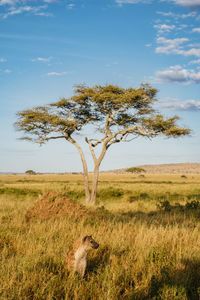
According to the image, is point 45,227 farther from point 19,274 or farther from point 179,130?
point 179,130

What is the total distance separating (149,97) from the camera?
933 inches

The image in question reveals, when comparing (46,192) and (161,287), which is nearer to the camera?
(161,287)

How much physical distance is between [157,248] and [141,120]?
18.7 meters

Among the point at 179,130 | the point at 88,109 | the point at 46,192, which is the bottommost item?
the point at 46,192

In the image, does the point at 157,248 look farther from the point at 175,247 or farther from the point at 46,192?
the point at 46,192

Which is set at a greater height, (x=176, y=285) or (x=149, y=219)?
(x=176, y=285)

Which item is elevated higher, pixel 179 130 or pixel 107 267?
pixel 179 130

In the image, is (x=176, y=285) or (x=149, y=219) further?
(x=149, y=219)

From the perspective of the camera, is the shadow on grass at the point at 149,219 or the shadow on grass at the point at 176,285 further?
the shadow on grass at the point at 149,219

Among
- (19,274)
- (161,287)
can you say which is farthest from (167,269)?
(19,274)

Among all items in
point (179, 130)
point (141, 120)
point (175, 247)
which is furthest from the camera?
point (141, 120)

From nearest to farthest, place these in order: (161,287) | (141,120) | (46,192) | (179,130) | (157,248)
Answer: (161,287) < (157,248) < (46,192) < (179,130) < (141,120)

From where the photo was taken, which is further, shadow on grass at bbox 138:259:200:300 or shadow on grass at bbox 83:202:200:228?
shadow on grass at bbox 83:202:200:228

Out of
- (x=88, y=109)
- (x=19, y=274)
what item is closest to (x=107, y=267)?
(x=19, y=274)
